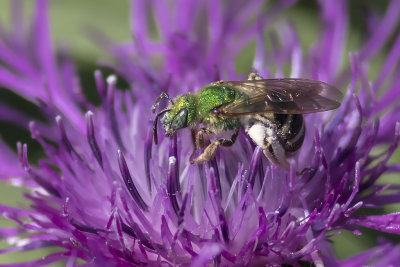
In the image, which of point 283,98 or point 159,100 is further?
point 159,100

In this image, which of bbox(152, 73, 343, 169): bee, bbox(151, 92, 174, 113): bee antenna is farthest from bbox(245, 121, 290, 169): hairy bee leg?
bbox(151, 92, 174, 113): bee antenna

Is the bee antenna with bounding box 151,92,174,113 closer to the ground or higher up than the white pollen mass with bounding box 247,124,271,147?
higher up

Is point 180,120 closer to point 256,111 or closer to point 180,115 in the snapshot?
point 180,115

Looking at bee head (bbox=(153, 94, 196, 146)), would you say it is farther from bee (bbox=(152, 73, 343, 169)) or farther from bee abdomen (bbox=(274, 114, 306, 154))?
bee abdomen (bbox=(274, 114, 306, 154))

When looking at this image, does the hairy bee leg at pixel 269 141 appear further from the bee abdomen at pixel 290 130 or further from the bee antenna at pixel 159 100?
the bee antenna at pixel 159 100

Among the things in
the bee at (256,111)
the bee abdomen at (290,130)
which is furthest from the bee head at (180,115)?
the bee abdomen at (290,130)

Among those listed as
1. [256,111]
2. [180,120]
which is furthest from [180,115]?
[256,111]

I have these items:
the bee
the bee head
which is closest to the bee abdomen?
the bee
